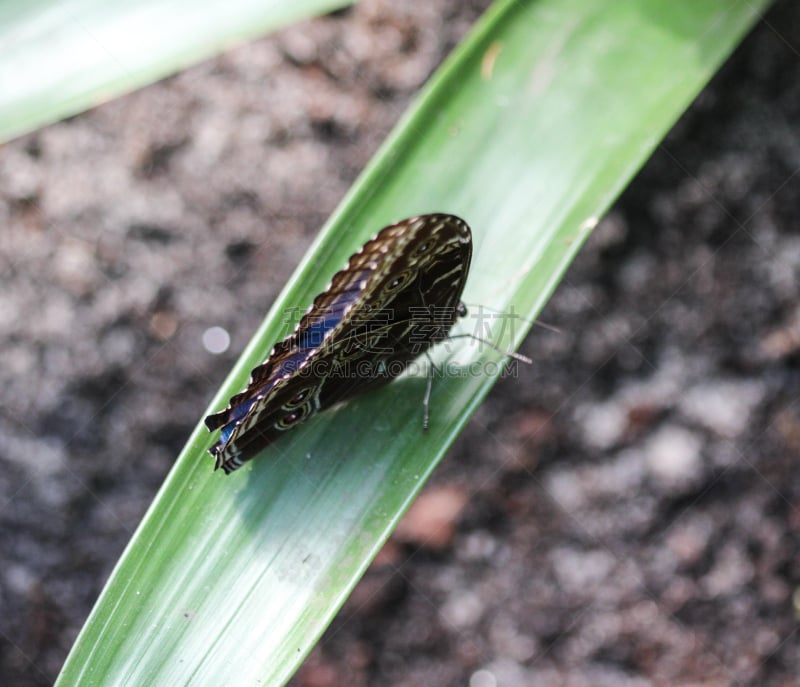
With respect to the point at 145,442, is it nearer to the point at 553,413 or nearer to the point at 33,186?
the point at 33,186

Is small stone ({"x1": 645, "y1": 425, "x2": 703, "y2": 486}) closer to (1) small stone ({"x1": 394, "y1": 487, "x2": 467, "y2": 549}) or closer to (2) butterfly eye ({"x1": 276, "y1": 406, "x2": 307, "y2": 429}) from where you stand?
(1) small stone ({"x1": 394, "y1": 487, "x2": 467, "y2": 549})

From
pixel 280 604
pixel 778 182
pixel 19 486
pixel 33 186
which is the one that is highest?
pixel 778 182

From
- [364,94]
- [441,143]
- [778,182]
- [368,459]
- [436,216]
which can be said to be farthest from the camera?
[364,94]

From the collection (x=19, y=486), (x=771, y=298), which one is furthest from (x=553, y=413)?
(x=19, y=486)

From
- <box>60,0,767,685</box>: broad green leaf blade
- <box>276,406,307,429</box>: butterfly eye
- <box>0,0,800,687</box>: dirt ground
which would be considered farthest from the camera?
<box>0,0,800,687</box>: dirt ground

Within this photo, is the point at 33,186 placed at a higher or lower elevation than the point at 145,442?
higher

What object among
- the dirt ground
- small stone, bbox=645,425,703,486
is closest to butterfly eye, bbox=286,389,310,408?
the dirt ground
